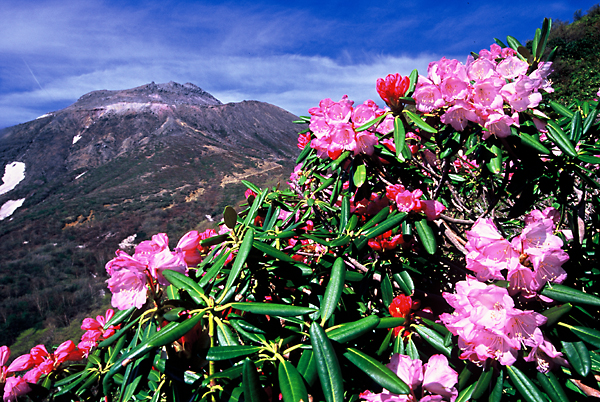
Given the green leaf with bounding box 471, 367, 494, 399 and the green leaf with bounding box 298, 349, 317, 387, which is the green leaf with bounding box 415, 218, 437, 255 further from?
the green leaf with bounding box 298, 349, 317, 387

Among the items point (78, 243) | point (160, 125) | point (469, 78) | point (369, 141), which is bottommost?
point (78, 243)

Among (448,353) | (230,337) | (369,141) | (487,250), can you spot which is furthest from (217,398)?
(369,141)

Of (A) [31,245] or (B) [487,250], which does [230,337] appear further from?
(A) [31,245]

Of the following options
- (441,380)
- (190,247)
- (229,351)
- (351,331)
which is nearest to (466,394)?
(441,380)

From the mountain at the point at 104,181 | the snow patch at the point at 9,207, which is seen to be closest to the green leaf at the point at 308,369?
the mountain at the point at 104,181

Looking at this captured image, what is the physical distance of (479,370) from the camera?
2.70ft

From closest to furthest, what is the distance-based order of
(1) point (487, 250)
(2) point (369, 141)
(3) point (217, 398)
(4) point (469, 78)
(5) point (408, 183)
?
(3) point (217, 398) < (1) point (487, 250) < (4) point (469, 78) < (2) point (369, 141) < (5) point (408, 183)

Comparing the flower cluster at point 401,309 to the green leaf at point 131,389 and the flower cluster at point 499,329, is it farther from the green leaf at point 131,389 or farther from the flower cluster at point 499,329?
the green leaf at point 131,389

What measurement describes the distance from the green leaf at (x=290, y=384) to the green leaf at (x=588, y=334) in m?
0.69

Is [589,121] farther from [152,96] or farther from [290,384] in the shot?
[152,96]

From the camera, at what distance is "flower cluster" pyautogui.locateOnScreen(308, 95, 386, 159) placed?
48.3 inches

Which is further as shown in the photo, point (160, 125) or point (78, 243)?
point (160, 125)

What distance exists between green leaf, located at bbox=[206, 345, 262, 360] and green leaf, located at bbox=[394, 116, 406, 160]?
795 millimetres

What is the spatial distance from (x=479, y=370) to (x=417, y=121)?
2.71ft
